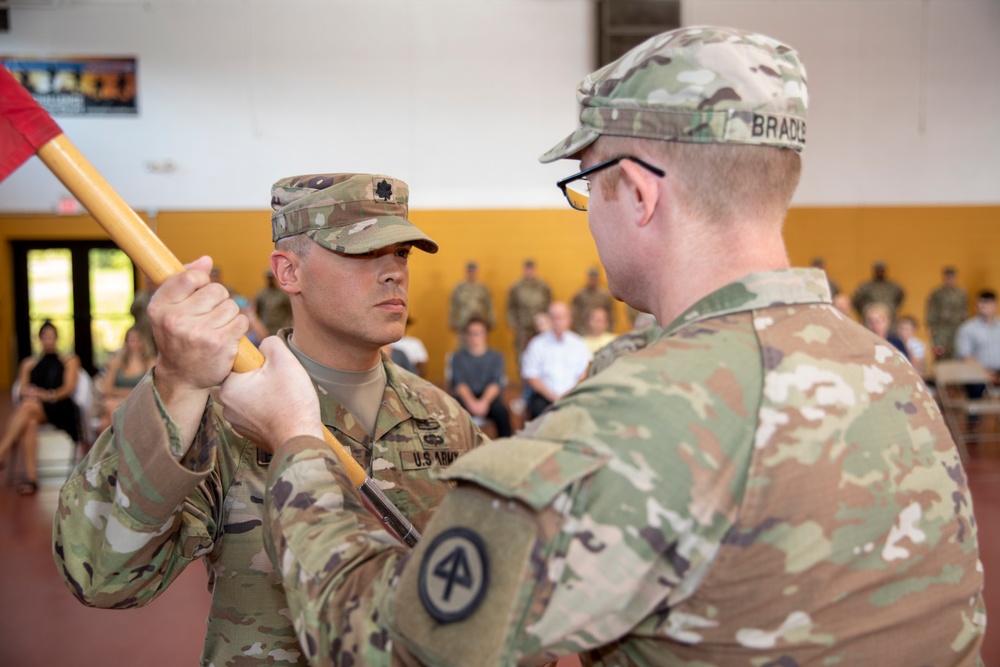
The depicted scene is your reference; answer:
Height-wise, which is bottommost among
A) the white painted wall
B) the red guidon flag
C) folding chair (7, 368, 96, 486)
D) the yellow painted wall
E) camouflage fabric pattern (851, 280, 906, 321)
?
folding chair (7, 368, 96, 486)

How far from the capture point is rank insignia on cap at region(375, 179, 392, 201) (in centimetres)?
200

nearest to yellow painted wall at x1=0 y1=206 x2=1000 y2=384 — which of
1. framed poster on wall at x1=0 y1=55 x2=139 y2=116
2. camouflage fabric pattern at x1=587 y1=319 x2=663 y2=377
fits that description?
framed poster on wall at x1=0 y1=55 x2=139 y2=116

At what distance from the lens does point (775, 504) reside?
3.17 ft

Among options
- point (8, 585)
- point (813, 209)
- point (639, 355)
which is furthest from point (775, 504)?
point (813, 209)

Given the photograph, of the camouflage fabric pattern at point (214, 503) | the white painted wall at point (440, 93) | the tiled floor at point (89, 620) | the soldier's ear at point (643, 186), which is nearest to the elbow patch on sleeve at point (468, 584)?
the soldier's ear at point (643, 186)

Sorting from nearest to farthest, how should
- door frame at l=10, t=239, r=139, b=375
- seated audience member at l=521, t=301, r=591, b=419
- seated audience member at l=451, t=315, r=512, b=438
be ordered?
seated audience member at l=451, t=315, r=512, b=438 → seated audience member at l=521, t=301, r=591, b=419 → door frame at l=10, t=239, r=139, b=375

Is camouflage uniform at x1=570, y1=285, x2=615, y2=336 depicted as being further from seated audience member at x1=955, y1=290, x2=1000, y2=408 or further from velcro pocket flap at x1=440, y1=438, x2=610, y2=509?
velcro pocket flap at x1=440, y1=438, x2=610, y2=509

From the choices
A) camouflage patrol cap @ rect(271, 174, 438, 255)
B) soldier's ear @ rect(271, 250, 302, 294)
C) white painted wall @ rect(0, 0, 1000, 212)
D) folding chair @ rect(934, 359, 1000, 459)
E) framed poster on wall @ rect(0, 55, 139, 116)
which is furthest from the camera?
white painted wall @ rect(0, 0, 1000, 212)

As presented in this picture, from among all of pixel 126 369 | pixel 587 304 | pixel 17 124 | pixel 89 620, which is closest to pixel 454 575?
pixel 17 124

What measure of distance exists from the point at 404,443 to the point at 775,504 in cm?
112

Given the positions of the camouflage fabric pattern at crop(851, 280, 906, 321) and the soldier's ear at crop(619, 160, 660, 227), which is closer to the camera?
the soldier's ear at crop(619, 160, 660, 227)

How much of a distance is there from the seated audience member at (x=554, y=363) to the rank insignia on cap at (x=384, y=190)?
5691 millimetres

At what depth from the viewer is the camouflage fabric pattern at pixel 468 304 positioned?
1304 centimetres

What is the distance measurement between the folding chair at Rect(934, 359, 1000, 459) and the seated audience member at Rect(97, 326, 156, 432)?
739cm
